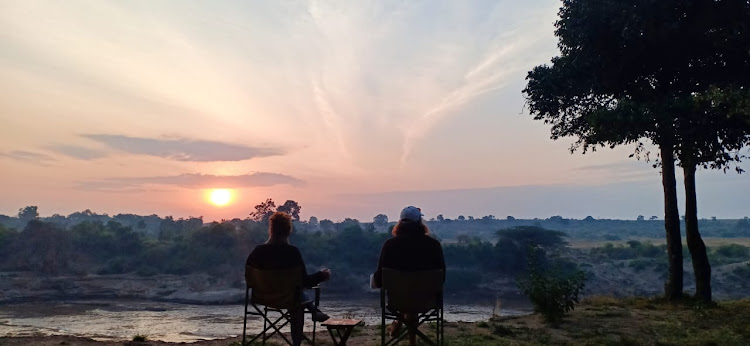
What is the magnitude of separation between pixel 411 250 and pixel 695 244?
8310mm

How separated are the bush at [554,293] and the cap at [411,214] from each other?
3709 millimetres

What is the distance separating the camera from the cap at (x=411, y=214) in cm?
550

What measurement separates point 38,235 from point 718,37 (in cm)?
5890

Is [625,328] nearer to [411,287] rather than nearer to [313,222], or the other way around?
[411,287]

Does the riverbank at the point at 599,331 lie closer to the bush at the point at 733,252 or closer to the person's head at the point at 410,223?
the person's head at the point at 410,223


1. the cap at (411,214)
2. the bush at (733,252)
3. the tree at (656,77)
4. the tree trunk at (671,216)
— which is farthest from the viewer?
the bush at (733,252)

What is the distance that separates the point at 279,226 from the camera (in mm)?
5414

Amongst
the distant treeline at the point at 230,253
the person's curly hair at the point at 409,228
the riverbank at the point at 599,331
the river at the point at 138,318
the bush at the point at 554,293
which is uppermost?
the person's curly hair at the point at 409,228

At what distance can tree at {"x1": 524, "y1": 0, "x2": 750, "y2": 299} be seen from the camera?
373 inches

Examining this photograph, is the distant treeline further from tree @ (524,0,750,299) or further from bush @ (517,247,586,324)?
bush @ (517,247,586,324)

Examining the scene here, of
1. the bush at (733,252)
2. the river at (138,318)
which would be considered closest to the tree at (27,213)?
the river at (138,318)

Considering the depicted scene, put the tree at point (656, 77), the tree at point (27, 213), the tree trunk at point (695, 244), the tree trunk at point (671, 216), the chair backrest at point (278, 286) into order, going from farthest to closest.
Answer: the tree at point (27, 213), the tree trunk at point (671, 216), the tree trunk at point (695, 244), the tree at point (656, 77), the chair backrest at point (278, 286)

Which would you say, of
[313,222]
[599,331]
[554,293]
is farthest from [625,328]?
[313,222]

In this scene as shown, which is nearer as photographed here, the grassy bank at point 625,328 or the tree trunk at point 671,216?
the grassy bank at point 625,328
